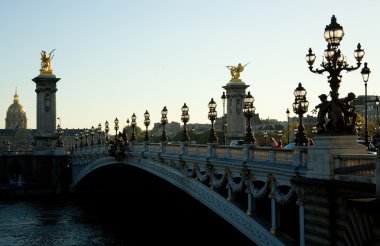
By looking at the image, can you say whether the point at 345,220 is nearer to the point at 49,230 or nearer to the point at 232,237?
the point at 232,237

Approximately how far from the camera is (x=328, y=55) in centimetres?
1706

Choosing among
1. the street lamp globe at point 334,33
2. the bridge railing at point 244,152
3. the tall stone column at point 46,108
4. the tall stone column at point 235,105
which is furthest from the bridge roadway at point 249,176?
the tall stone column at point 46,108

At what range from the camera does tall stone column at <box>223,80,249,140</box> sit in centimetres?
8300

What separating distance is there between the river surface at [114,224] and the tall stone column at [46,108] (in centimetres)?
2682

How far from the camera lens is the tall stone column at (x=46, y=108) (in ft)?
315

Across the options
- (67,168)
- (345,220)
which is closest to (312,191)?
(345,220)

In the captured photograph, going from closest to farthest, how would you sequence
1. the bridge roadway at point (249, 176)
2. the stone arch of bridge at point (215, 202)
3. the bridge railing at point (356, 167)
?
the bridge railing at point (356, 167), the bridge roadway at point (249, 176), the stone arch of bridge at point (215, 202)

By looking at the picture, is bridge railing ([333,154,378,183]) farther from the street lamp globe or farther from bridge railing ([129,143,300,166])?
the street lamp globe

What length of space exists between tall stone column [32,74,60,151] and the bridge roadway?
2294 inches

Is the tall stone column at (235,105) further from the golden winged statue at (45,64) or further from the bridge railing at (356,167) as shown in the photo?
the bridge railing at (356,167)

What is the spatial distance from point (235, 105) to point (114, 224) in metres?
34.5

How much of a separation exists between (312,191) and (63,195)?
65.8 m

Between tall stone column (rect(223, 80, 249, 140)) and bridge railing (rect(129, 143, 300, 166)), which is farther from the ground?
tall stone column (rect(223, 80, 249, 140))

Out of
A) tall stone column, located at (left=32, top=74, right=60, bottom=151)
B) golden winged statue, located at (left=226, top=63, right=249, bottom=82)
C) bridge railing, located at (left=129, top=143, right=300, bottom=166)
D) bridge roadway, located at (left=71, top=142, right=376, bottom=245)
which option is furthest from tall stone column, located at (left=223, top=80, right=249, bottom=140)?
bridge railing, located at (left=129, top=143, right=300, bottom=166)
